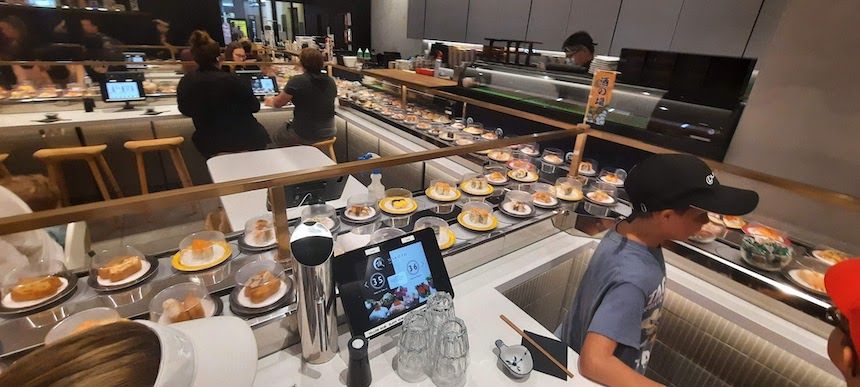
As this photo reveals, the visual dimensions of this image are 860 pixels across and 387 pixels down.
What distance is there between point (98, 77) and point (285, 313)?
16.5ft

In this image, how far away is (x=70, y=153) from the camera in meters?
3.48

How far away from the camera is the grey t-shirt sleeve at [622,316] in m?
1.15

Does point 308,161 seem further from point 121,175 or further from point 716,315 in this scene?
point 121,175

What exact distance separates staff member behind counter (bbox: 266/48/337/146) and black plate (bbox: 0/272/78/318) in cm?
280

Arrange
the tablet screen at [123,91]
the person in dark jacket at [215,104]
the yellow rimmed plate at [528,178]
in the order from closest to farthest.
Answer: the yellow rimmed plate at [528,178]
the person in dark jacket at [215,104]
the tablet screen at [123,91]

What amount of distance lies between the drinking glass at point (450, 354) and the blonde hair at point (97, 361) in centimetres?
71

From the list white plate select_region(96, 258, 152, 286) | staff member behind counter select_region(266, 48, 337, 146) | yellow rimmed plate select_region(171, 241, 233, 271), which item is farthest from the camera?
staff member behind counter select_region(266, 48, 337, 146)

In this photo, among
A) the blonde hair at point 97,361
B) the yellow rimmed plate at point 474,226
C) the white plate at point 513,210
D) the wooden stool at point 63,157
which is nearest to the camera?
the blonde hair at point 97,361

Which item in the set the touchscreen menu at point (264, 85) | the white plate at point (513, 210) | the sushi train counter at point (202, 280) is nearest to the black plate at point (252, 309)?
the sushi train counter at point (202, 280)

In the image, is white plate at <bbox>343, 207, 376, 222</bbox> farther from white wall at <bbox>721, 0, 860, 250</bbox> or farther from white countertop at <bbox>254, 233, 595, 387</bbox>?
white wall at <bbox>721, 0, 860, 250</bbox>

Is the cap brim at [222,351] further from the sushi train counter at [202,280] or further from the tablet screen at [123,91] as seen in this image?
the tablet screen at [123,91]

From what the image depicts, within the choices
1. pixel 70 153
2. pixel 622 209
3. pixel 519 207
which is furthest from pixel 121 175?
pixel 622 209

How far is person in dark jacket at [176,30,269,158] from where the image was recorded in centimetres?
313

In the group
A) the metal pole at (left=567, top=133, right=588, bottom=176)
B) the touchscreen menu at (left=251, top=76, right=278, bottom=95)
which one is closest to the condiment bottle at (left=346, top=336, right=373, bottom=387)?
the metal pole at (left=567, top=133, right=588, bottom=176)
